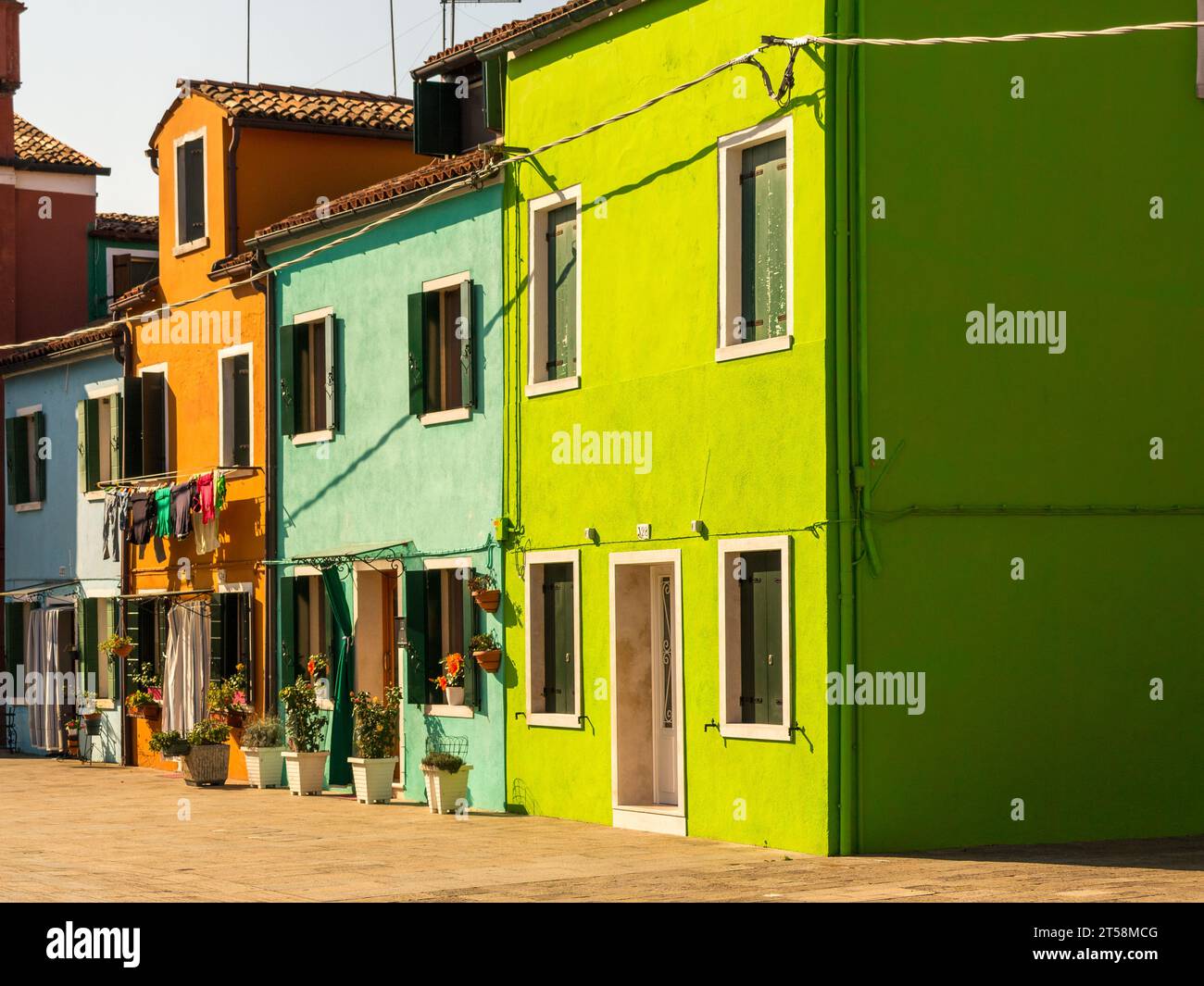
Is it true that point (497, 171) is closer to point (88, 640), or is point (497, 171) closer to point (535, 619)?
point (535, 619)

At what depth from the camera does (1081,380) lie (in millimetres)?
17203

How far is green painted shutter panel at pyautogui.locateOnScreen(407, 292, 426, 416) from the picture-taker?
22453 millimetres

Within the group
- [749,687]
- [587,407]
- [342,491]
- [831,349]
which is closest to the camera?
[831,349]

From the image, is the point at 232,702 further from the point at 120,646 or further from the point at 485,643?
the point at 485,643

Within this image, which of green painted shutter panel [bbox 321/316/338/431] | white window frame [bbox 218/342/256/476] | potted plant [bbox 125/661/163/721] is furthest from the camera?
potted plant [bbox 125/661/163/721]

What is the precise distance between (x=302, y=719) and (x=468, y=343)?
16.6 feet

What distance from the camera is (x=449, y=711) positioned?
21.9 metres

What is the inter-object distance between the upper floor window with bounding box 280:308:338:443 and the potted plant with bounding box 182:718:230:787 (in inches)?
147

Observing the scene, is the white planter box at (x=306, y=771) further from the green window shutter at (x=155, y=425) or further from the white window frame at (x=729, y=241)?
the white window frame at (x=729, y=241)

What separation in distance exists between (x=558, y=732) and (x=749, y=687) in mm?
3124

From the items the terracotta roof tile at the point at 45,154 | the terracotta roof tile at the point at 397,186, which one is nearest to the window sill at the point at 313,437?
the terracotta roof tile at the point at 397,186

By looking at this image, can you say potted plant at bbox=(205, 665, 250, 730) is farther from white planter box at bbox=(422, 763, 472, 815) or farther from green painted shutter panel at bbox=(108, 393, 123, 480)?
white planter box at bbox=(422, 763, 472, 815)

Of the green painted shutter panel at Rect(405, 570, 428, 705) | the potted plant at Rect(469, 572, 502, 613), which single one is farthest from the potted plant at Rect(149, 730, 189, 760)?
the potted plant at Rect(469, 572, 502, 613)
